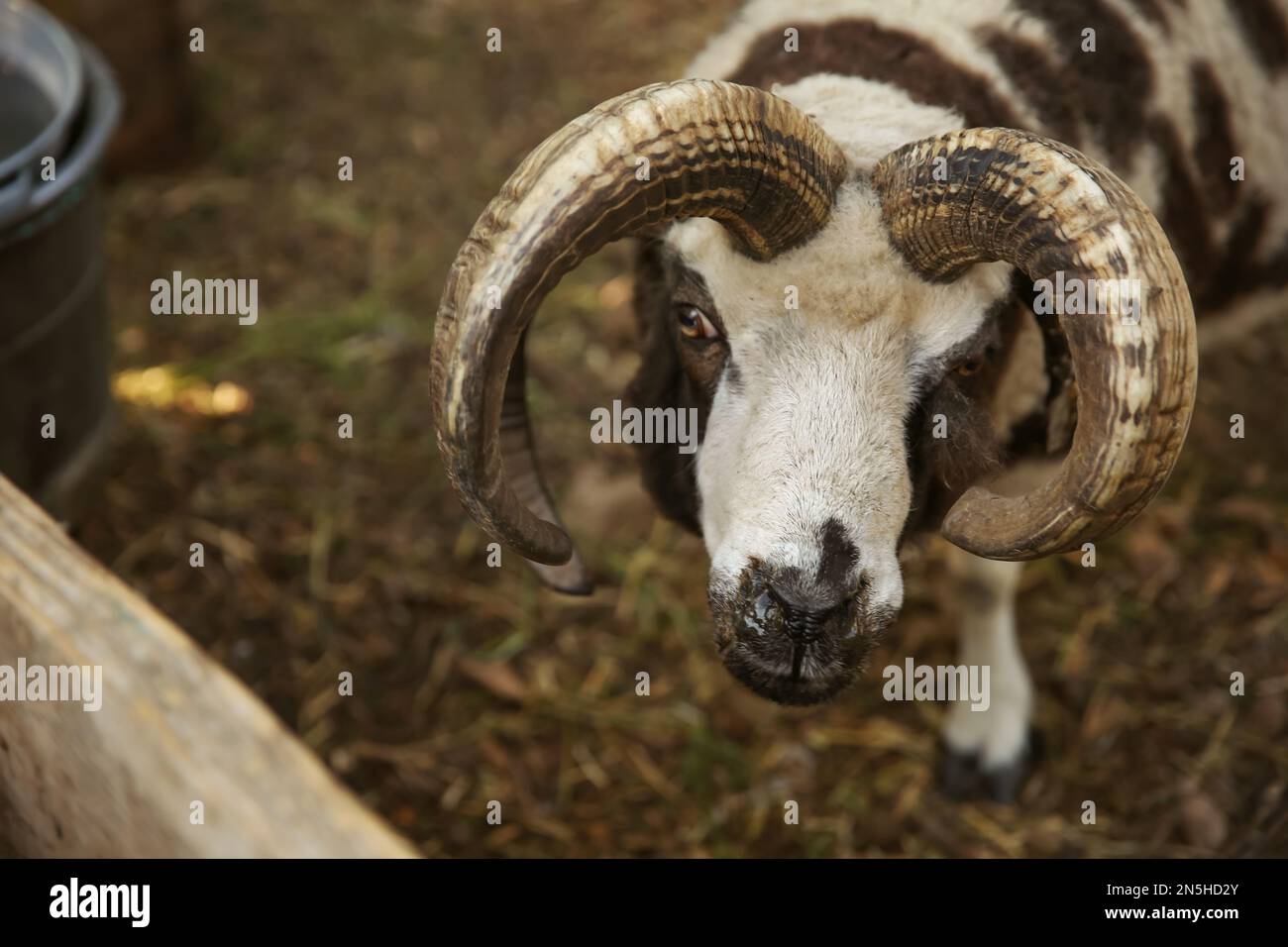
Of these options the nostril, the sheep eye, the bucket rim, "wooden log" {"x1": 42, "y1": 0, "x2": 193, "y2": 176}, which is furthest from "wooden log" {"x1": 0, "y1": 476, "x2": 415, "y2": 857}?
"wooden log" {"x1": 42, "y1": 0, "x2": 193, "y2": 176}

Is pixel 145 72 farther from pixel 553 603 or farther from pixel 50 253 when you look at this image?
pixel 553 603

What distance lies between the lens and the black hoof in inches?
183

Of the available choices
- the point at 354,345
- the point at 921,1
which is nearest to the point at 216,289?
the point at 354,345

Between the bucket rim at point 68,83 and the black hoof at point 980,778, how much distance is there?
375 centimetres

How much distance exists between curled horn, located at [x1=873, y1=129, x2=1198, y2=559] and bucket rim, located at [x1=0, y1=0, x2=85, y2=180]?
8.98 feet

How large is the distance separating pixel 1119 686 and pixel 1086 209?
280 cm

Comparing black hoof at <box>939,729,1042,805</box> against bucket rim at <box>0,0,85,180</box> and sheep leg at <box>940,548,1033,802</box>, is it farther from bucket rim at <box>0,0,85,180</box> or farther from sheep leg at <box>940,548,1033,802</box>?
bucket rim at <box>0,0,85,180</box>

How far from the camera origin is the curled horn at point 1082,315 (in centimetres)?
264

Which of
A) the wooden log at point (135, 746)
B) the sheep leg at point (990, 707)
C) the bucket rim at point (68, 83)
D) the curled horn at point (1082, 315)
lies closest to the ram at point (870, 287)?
the curled horn at point (1082, 315)

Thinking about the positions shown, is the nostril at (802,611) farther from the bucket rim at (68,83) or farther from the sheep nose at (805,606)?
the bucket rim at (68,83)

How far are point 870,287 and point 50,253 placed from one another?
9.32 feet

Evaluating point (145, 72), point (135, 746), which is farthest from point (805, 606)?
point (145, 72)

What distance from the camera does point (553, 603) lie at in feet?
17.0

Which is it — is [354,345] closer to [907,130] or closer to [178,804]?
[907,130]
